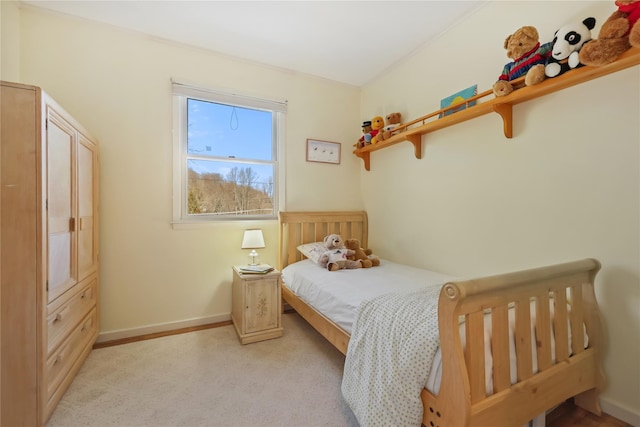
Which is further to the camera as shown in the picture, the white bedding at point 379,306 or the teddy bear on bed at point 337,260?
the teddy bear on bed at point 337,260

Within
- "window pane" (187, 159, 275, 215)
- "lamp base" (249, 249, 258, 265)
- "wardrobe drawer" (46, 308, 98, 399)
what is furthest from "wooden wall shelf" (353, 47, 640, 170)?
"wardrobe drawer" (46, 308, 98, 399)

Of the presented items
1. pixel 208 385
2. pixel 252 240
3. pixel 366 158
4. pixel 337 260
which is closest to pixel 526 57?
pixel 366 158

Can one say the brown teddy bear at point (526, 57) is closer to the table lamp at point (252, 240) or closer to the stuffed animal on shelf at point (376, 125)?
the stuffed animal on shelf at point (376, 125)

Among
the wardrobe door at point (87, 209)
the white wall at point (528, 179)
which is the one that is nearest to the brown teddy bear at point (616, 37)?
the white wall at point (528, 179)

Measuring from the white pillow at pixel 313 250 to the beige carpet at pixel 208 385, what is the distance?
708 mm

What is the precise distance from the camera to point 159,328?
2.38 m

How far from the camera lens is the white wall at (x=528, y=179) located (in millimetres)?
1323

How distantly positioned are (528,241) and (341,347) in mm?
1363

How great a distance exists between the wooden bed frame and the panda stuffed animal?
99 cm

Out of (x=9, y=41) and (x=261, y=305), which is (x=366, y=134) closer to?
(x=261, y=305)

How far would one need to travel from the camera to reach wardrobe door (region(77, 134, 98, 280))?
1777 millimetres

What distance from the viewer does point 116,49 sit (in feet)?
7.31

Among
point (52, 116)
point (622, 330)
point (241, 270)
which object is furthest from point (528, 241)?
point (52, 116)

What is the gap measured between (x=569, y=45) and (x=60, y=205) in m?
2.84
